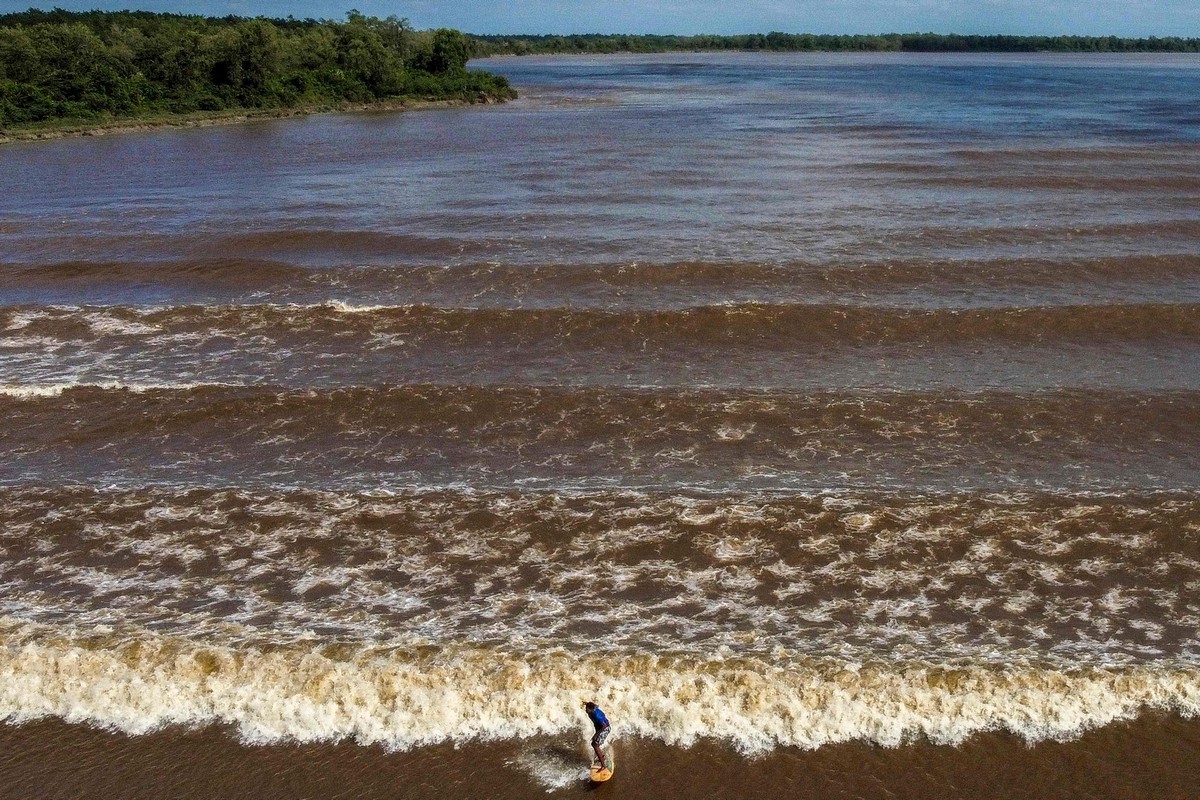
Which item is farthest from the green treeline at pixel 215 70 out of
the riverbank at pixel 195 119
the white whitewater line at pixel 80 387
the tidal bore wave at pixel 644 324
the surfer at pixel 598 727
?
the surfer at pixel 598 727

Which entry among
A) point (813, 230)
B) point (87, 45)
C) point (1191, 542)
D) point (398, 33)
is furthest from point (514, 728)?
point (398, 33)

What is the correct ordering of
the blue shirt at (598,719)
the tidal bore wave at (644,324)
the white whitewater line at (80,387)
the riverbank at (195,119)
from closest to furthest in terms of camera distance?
the blue shirt at (598,719) < the white whitewater line at (80,387) < the tidal bore wave at (644,324) < the riverbank at (195,119)

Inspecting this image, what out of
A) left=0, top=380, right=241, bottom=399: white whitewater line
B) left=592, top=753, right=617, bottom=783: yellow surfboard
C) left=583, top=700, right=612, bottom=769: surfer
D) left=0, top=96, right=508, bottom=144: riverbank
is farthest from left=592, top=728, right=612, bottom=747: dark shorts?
left=0, top=96, right=508, bottom=144: riverbank

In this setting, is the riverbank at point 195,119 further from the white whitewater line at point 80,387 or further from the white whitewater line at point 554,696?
the white whitewater line at point 554,696

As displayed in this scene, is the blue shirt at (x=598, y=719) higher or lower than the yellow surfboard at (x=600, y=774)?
higher

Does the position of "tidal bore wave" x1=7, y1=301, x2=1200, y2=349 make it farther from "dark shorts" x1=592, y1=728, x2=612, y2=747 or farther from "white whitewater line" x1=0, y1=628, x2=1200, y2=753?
"dark shorts" x1=592, y1=728, x2=612, y2=747

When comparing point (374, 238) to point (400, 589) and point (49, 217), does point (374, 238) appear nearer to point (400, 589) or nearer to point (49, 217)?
point (49, 217)

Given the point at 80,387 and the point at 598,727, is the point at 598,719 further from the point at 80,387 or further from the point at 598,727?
the point at 80,387
